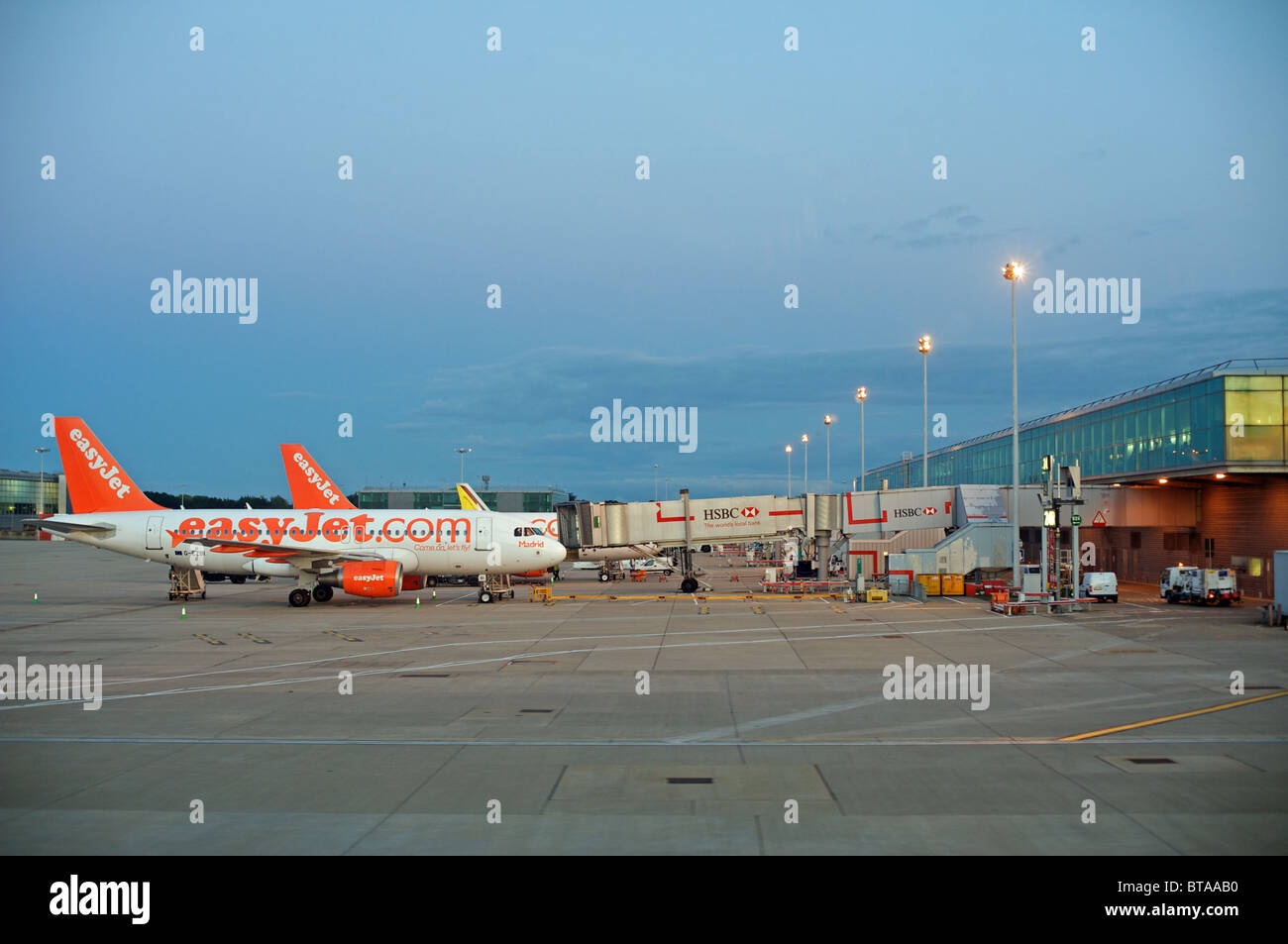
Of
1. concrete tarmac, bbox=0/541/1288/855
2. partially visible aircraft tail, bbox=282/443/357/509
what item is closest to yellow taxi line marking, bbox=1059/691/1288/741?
concrete tarmac, bbox=0/541/1288/855

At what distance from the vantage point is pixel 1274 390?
45.0m

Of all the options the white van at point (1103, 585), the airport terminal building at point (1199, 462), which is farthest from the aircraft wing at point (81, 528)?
the airport terminal building at point (1199, 462)

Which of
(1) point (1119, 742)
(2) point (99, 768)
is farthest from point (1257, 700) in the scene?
(2) point (99, 768)

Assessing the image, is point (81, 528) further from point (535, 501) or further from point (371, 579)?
point (535, 501)

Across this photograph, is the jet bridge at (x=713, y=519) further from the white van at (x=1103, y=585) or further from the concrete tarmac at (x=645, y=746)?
the concrete tarmac at (x=645, y=746)

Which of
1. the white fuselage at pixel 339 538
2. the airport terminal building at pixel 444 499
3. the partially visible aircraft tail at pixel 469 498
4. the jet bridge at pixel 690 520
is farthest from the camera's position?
the airport terminal building at pixel 444 499

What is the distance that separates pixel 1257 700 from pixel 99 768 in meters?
21.9

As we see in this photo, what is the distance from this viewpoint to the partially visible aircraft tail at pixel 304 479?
6109cm

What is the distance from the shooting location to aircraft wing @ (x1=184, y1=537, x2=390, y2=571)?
42812mm

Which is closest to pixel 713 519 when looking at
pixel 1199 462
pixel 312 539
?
pixel 312 539

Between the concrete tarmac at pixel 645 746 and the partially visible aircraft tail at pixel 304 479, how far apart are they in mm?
28580

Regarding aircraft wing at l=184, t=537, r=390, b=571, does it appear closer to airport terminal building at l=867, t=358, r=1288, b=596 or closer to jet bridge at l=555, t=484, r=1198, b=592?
jet bridge at l=555, t=484, r=1198, b=592

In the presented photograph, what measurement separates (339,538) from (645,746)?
106ft
